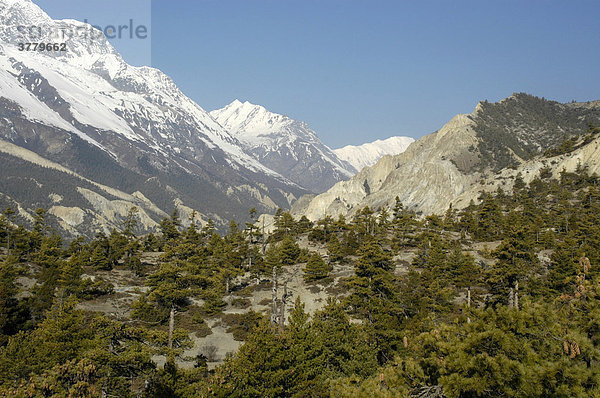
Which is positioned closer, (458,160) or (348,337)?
(348,337)

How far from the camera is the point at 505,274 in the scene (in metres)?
29.3

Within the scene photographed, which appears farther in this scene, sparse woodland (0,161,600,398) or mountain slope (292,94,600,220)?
mountain slope (292,94,600,220)

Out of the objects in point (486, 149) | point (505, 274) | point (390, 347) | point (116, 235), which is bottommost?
point (390, 347)

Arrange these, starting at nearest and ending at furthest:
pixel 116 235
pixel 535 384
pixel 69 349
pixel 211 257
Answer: pixel 535 384 → pixel 69 349 → pixel 211 257 → pixel 116 235

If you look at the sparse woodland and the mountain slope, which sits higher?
the mountain slope

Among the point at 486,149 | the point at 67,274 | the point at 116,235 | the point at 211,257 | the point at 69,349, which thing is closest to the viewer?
the point at 69,349

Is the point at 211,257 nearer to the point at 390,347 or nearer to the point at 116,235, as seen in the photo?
the point at 116,235

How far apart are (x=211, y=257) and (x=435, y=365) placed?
2531 inches

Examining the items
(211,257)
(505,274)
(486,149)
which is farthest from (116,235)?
(486,149)

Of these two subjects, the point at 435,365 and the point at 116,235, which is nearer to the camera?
the point at 435,365

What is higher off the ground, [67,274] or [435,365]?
[67,274]

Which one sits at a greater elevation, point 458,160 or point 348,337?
point 458,160

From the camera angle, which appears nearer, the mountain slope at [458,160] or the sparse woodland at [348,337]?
the sparse woodland at [348,337]

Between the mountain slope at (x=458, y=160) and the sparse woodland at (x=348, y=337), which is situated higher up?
the mountain slope at (x=458, y=160)
